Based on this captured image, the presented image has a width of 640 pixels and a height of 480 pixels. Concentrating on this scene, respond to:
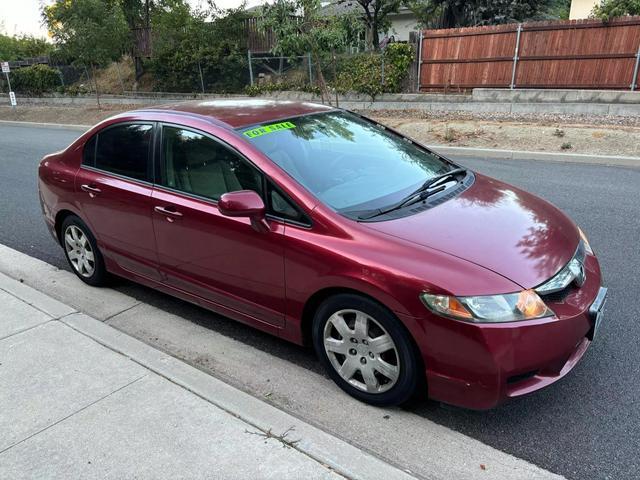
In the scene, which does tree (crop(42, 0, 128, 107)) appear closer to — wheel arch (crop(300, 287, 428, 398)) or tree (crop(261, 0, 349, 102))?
tree (crop(261, 0, 349, 102))

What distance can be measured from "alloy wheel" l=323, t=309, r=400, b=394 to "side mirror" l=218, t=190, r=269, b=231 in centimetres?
73

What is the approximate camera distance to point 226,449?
2521mm

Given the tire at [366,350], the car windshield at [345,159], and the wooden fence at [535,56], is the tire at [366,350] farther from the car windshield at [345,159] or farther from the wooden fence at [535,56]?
the wooden fence at [535,56]

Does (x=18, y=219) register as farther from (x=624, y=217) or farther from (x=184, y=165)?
(x=624, y=217)

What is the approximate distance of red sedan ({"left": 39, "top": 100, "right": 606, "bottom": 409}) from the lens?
8.27 feet

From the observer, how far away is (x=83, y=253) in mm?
4598

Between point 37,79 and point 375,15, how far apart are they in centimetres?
2065

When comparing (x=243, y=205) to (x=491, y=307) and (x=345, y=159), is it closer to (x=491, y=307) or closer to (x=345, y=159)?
(x=345, y=159)

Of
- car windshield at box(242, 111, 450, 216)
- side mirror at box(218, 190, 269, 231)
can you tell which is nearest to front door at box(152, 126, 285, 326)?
side mirror at box(218, 190, 269, 231)

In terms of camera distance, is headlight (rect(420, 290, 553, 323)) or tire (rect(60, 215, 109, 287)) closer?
headlight (rect(420, 290, 553, 323))

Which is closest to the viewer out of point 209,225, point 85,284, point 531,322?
point 531,322

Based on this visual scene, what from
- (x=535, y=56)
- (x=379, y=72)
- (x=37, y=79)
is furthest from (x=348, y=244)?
(x=37, y=79)

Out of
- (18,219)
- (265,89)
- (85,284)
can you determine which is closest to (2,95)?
(265,89)

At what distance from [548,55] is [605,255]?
1192 cm
